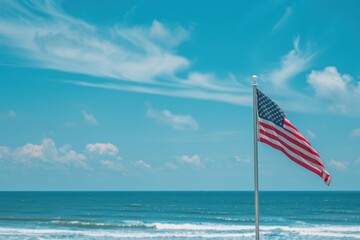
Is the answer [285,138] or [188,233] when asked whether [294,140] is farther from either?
[188,233]

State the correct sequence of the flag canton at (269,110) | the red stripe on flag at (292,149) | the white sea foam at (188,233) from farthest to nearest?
the white sea foam at (188,233) < the flag canton at (269,110) < the red stripe on flag at (292,149)

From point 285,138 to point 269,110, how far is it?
1.86ft

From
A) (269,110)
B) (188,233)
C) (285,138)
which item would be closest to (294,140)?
(285,138)

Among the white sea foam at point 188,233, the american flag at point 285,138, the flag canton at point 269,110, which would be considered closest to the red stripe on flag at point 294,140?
the american flag at point 285,138

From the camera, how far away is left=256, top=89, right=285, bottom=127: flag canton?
9.76 metres

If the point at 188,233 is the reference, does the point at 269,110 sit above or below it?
above

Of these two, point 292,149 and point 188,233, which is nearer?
point 292,149

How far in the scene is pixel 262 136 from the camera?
9719mm

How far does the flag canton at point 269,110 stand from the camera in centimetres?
976

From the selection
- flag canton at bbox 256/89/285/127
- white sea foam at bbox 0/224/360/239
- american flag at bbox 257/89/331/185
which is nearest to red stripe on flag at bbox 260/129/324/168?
american flag at bbox 257/89/331/185

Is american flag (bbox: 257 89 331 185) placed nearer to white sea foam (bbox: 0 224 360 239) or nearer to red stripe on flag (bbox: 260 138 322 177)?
red stripe on flag (bbox: 260 138 322 177)

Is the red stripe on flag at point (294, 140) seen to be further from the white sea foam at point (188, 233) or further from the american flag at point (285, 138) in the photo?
the white sea foam at point (188, 233)

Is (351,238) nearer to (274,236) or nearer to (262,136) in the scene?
(274,236)

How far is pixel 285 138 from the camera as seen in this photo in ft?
31.9
